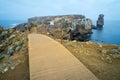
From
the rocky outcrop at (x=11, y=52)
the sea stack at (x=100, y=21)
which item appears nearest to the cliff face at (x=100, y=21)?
the sea stack at (x=100, y=21)

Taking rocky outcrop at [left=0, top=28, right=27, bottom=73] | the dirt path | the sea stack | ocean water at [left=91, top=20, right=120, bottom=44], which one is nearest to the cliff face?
the sea stack

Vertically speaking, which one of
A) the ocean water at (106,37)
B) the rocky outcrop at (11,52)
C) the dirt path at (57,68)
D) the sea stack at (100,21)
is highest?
the dirt path at (57,68)

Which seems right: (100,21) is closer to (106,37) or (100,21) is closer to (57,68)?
(106,37)

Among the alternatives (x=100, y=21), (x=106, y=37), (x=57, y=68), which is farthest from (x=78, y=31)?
(x=100, y=21)

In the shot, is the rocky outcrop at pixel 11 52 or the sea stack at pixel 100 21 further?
the sea stack at pixel 100 21

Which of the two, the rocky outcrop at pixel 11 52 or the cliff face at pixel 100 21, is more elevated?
the rocky outcrop at pixel 11 52

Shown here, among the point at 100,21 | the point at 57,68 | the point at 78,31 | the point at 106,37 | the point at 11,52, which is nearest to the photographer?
the point at 57,68

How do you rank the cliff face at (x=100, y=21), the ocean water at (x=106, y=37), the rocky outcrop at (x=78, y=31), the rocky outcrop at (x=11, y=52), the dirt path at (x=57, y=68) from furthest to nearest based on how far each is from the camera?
1. the cliff face at (x=100, y=21)
2. the ocean water at (x=106, y=37)
3. the rocky outcrop at (x=78, y=31)
4. the rocky outcrop at (x=11, y=52)
5. the dirt path at (x=57, y=68)

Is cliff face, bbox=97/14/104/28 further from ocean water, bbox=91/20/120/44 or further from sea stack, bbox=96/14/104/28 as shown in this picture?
ocean water, bbox=91/20/120/44

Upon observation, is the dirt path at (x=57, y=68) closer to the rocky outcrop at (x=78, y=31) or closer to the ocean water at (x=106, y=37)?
the rocky outcrop at (x=78, y=31)

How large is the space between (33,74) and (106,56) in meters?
6.12

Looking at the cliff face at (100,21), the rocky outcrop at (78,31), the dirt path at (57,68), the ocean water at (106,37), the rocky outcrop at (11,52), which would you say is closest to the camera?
the dirt path at (57,68)

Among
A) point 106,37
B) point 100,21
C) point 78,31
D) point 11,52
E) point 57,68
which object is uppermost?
point 57,68

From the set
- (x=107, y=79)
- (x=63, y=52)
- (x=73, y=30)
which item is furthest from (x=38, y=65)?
(x=73, y=30)
